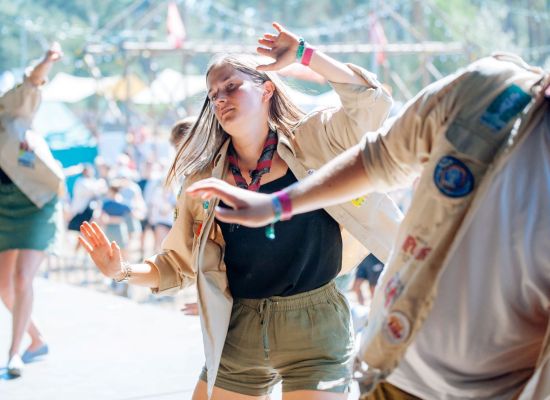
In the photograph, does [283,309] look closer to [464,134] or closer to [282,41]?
[282,41]

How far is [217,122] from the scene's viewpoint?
3793 mm

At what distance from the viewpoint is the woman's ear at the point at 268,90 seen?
12.3 feet

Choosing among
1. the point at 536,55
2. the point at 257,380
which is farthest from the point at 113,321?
the point at 536,55

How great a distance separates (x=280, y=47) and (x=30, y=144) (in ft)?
12.6

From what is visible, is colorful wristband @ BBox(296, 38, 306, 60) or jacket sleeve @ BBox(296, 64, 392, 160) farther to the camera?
jacket sleeve @ BBox(296, 64, 392, 160)

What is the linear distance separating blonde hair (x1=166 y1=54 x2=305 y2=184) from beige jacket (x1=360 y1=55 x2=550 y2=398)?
52.5 inches

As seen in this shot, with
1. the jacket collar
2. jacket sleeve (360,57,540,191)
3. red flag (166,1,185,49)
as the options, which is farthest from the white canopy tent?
jacket sleeve (360,57,540,191)

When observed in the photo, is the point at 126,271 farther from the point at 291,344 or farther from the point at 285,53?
the point at 285,53

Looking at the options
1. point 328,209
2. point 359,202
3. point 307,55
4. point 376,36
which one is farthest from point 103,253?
point 376,36

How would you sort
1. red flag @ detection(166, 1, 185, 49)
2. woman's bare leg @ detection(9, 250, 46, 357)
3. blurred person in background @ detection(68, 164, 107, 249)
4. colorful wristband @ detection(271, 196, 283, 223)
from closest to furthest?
colorful wristband @ detection(271, 196, 283, 223)
woman's bare leg @ detection(9, 250, 46, 357)
blurred person in background @ detection(68, 164, 107, 249)
red flag @ detection(166, 1, 185, 49)

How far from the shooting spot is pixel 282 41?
10.4 feet

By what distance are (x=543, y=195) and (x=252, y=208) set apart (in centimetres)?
69

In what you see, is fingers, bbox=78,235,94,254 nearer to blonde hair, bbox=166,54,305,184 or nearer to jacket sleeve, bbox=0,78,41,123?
blonde hair, bbox=166,54,305,184

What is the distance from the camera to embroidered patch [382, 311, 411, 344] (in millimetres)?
2336
